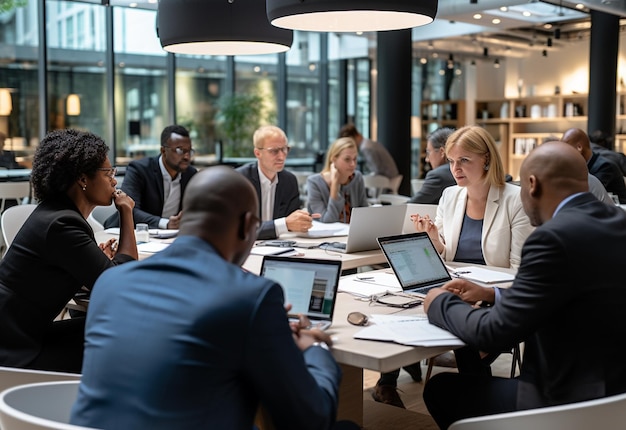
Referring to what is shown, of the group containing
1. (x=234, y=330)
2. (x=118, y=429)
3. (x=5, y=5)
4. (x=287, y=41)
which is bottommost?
(x=118, y=429)

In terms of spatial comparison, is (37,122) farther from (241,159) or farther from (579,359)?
(579,359)

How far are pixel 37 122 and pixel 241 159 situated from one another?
3.55 m

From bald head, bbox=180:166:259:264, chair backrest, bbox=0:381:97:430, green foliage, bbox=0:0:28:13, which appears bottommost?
chair backrest, bbox=0:381:97:430

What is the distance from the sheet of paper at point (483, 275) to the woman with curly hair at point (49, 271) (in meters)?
1.56

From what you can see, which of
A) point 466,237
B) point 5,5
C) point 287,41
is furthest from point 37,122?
point 466,237

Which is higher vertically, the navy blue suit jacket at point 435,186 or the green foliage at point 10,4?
the green foliage at point 10,4

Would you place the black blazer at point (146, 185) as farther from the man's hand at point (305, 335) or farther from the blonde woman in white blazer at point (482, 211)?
the man's hand at point (305, 335)

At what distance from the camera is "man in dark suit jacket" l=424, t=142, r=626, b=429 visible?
7.47 ft

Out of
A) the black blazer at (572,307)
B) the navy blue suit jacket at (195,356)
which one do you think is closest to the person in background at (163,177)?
the black blazer at (572,307)

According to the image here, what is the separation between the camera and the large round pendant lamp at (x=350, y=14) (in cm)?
315

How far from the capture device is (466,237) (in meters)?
4.12

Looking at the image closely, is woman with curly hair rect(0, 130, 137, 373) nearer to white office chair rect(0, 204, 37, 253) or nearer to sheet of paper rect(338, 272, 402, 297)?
sheet of paper rect(338, 272, 402, 297)

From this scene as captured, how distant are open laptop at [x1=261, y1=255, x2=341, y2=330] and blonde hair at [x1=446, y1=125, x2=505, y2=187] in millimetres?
1580

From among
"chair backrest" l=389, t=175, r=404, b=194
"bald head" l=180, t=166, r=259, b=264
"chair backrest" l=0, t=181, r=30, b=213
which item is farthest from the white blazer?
"chair backrest" l=389, t=175, r=404, b=194
